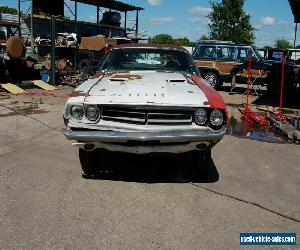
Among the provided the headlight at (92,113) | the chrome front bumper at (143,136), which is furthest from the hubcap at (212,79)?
the headlight at (92,113)

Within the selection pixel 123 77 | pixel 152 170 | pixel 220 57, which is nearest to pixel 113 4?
pixel 220 57

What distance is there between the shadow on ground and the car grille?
0.79 metres

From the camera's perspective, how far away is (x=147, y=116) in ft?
14.5

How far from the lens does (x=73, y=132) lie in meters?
4.39

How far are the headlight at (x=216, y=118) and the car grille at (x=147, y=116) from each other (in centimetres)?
23

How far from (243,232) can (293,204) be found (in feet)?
3.22

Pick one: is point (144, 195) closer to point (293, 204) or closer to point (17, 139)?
point (293, 204)

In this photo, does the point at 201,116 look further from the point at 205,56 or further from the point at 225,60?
the point at 205,56

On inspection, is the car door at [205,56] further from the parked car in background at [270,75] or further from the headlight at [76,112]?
the headlight at [76,112]

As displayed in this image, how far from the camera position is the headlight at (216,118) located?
4.44 meters

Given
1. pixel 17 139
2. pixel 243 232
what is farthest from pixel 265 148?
pixel 17 139

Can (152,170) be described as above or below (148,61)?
below

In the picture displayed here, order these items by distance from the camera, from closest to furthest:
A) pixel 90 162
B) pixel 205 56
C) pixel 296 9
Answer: pixel 90 162 → pixel 296 9 → pixel 205 56

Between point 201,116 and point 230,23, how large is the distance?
4419 centimetres
